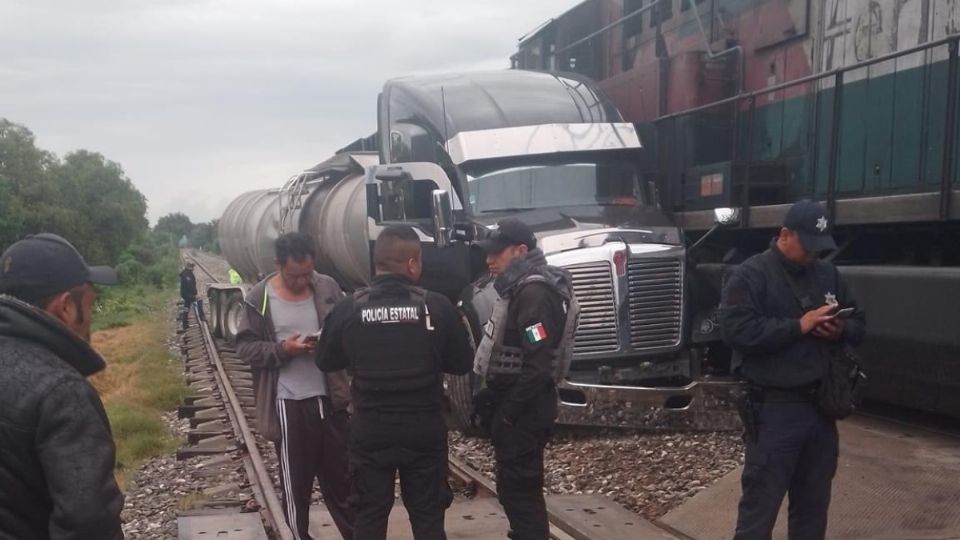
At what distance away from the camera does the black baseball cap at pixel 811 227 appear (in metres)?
4.46

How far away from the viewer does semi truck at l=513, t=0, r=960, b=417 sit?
7363mm

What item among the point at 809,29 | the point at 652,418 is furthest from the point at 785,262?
the point at 809,29

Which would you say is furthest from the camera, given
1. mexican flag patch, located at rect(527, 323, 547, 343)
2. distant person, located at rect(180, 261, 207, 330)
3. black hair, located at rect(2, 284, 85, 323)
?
distant person, located at rect(180, 261, 207, 330)

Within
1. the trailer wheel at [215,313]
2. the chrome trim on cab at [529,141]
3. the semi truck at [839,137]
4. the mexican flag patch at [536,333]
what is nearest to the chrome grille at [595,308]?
the chrome trim on cab at [529,141]

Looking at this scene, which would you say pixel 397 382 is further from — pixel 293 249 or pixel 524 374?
pixel 293 249

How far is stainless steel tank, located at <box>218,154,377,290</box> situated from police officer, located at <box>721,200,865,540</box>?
7.03 metres

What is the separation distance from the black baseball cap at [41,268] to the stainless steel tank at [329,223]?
830 cm

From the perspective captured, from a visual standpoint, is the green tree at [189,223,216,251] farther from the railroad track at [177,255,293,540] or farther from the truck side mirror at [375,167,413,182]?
the truck side mirror at [375,167,413,182]

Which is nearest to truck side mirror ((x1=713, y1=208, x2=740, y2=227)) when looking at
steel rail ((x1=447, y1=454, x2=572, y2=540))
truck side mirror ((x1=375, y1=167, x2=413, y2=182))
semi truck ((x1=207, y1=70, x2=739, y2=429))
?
semi truck ((x1=207, y1=70, x2=739, y2=429))

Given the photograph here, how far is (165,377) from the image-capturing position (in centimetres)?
1494

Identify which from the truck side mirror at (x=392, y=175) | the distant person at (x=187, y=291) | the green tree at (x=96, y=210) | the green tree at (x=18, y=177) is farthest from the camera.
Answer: the green tree at (x=96, y=210)

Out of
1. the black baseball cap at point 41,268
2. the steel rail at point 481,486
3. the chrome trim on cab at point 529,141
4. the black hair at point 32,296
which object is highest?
the chrome trim on cab at point 529,141

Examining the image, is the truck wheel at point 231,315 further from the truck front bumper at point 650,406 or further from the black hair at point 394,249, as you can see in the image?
the black hair at point 394,249

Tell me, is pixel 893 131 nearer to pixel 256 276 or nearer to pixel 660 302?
pixel 660 302
